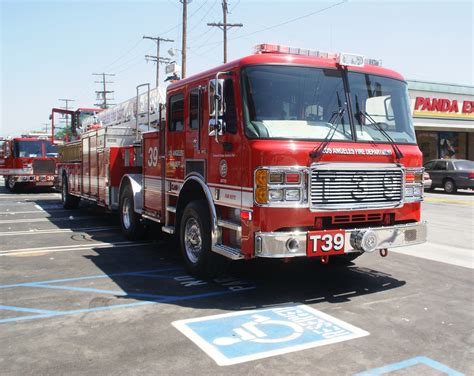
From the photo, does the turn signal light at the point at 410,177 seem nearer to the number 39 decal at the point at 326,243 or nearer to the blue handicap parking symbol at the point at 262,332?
the number 39 decal at the point at 326,243

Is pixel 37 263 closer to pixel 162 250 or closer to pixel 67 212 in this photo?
pixel 162 250

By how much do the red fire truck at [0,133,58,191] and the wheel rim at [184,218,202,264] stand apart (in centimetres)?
1723

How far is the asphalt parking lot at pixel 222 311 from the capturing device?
3.90m

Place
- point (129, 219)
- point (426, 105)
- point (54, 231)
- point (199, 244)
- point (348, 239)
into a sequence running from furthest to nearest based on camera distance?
1. point (426, 105)
2. point (54, 231)
3. point (129, 219)
4. point (199, 244)
5. point (348, 239)

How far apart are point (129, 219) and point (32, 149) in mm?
15171

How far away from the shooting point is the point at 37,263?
7508mm

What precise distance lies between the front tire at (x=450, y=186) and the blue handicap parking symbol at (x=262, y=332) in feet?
63.9

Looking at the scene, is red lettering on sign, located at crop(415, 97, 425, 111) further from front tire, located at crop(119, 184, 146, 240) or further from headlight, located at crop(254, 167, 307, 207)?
headlight, located at crop(254, 167, 307, 207)

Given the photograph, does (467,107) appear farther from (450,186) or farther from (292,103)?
(292,103)

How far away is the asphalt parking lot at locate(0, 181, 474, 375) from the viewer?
390 cm

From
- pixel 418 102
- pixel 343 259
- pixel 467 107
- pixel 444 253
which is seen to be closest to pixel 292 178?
pixel 343 259

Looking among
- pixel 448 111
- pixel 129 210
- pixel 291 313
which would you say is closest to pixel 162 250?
pixel 129 210

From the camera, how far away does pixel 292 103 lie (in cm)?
554

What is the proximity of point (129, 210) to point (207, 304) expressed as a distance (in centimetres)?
452
